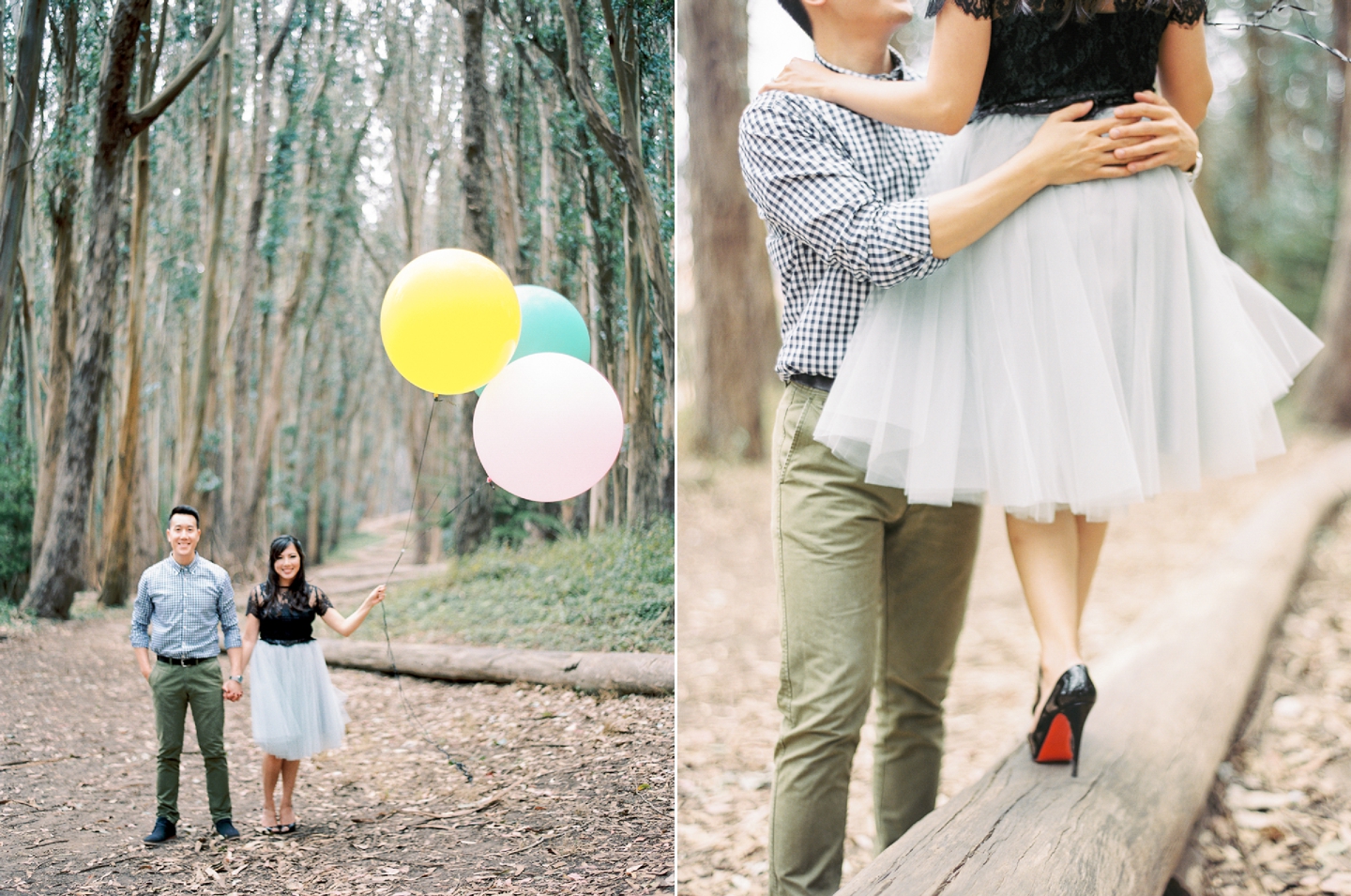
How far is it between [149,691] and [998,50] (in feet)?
7.40

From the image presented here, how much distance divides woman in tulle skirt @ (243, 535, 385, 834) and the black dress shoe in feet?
0.62

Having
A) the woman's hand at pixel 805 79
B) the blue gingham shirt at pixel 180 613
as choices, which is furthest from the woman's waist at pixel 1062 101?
the blue gingham shirt at pixel 180 613

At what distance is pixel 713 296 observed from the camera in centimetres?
674

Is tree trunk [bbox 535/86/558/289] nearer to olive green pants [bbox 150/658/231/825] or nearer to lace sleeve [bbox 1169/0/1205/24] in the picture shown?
olive green pants [bbox 150/658/231/825]

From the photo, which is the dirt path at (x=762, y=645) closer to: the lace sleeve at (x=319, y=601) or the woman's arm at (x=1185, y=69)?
the lace sleeve at (x=319, y=601)

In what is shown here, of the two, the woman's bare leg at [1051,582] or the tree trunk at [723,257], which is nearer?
the woman's bare leg at [1051,582]

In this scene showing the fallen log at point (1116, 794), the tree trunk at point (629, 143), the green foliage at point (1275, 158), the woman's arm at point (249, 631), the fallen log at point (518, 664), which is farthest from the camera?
the green foliage at point (1275, 158)

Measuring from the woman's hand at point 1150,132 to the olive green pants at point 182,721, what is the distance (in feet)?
7.06

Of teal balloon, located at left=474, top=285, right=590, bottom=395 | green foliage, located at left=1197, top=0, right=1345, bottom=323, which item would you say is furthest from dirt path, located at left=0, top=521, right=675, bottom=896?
green foliage, located at left=1197, top=0, right=1345, bottom=323

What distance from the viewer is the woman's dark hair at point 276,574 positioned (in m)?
2.13

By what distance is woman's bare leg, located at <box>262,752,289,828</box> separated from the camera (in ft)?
6.91

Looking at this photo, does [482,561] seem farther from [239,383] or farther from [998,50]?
[998,50]

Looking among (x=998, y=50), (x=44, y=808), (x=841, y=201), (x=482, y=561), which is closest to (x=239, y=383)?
(x=482, y=561)

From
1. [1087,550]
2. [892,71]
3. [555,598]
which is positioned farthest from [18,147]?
[1087,550]
